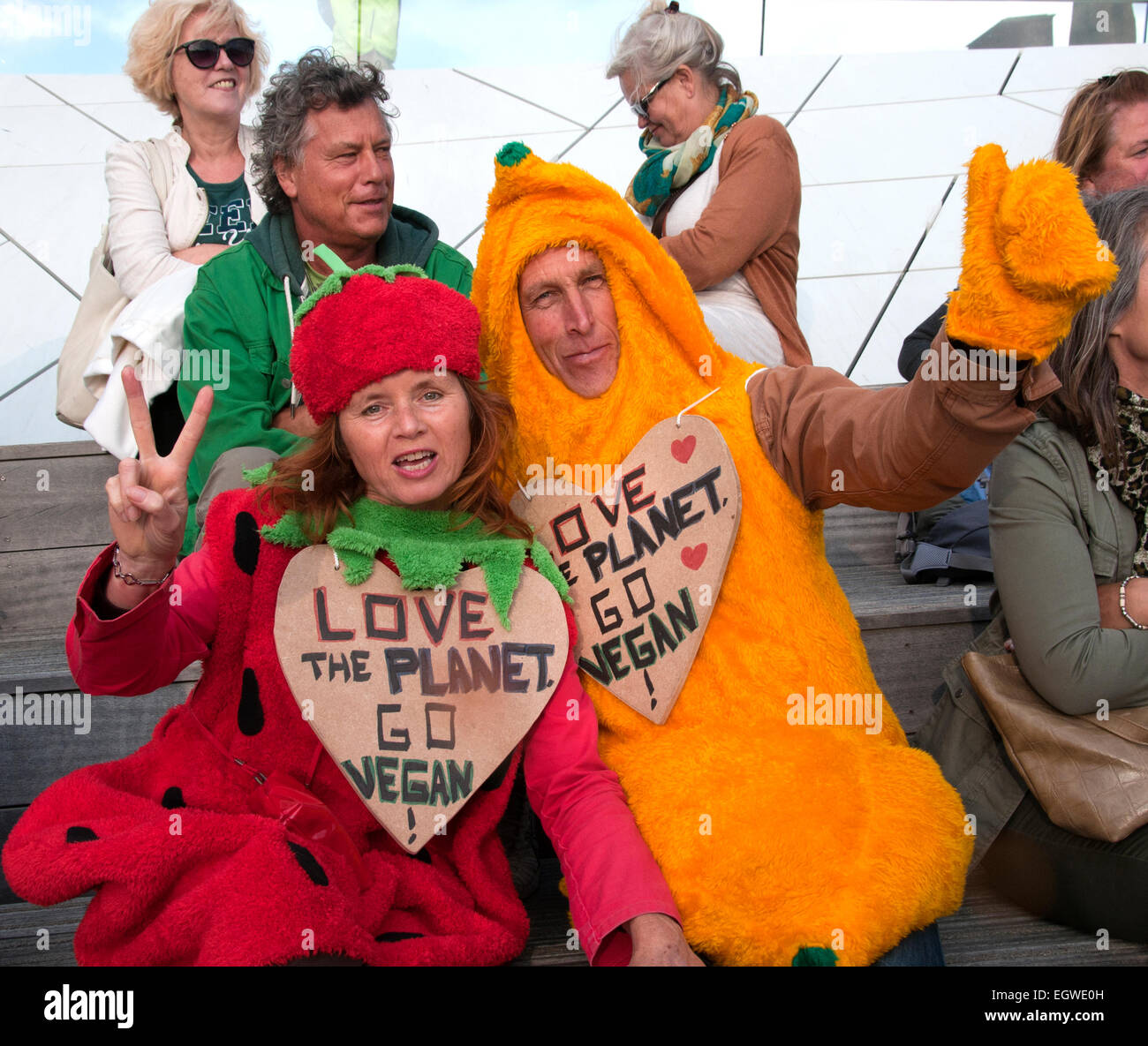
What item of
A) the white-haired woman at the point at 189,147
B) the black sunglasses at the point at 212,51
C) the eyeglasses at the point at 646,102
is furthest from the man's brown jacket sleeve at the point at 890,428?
the black sunglasses at the point at 212,51

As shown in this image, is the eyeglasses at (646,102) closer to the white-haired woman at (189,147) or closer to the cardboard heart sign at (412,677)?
the white-haired woman at (189,147)

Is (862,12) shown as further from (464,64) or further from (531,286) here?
(531,286)

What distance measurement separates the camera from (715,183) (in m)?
2.12

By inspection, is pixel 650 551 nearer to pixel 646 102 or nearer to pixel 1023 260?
pixel 1023 260

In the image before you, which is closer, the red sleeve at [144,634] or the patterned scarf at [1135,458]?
the red sleeve at [144,634]

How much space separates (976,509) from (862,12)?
97.5 inches

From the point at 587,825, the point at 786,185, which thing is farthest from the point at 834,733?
the point at 786,185

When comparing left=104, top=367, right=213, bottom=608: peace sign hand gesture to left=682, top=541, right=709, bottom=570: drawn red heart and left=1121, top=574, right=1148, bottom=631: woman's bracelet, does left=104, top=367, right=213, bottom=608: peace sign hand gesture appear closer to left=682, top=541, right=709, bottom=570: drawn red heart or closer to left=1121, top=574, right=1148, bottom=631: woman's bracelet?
left=682, top=541, right=709, bottom=570: drawn red heart

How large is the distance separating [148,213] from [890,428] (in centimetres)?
177

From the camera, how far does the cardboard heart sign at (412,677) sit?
3.94ft

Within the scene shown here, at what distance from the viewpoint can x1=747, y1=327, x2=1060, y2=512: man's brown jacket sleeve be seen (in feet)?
3.22

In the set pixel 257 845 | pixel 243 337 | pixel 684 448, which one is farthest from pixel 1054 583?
pixel 243 337

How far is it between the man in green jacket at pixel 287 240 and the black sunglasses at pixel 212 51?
1.26 feet
